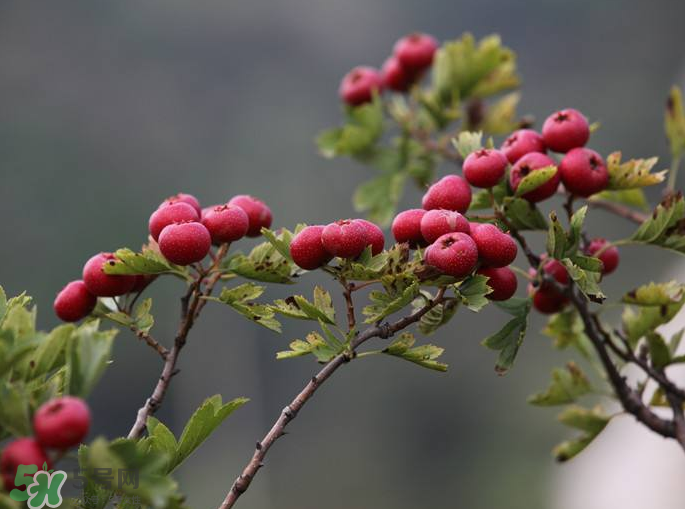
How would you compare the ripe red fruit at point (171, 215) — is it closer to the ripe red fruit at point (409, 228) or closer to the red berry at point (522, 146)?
the ripe red fruit at point (409, 228)

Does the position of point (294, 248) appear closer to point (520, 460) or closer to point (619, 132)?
point (520, 460)

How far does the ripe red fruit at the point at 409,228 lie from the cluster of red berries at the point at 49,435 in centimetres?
39

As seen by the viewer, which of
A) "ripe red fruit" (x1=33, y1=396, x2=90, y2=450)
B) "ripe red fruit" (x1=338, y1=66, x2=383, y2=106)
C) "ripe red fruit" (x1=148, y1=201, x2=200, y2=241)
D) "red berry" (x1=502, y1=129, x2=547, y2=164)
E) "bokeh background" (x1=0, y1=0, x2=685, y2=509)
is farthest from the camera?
"bokeh background" (x1=0, y1=0, x2=685, y2=509)

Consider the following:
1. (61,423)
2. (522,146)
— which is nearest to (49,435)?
(61,423)

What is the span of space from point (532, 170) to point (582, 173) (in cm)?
8

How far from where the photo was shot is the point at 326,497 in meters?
15.5

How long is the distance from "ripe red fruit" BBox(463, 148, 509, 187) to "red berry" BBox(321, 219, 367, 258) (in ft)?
0.65

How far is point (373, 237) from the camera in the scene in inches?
35.7

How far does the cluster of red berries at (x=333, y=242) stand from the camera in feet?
2.87

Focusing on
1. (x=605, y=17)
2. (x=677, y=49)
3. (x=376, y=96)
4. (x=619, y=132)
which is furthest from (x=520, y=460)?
(x=376, y=96)

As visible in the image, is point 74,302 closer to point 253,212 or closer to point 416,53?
point 253,212

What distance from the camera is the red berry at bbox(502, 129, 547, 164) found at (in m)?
1.09

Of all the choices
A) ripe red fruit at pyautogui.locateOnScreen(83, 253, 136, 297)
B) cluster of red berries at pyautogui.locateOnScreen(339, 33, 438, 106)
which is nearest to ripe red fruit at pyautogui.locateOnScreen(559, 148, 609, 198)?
ripe red fruit at pyautogui.locateOnScreen(83, 253, 136, 297)

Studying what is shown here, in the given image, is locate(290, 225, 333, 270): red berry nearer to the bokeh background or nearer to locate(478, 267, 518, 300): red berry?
locate(478, 267, 518, 300): red berry
